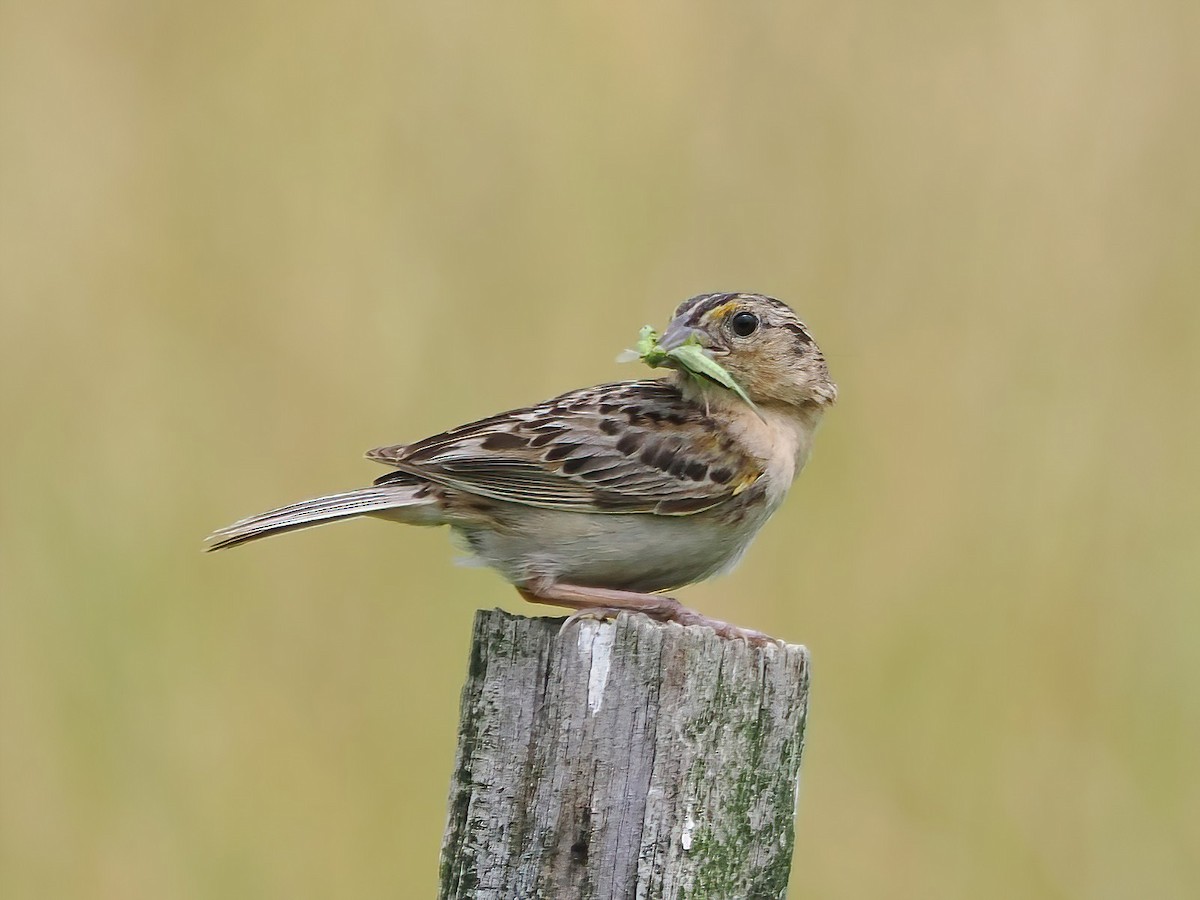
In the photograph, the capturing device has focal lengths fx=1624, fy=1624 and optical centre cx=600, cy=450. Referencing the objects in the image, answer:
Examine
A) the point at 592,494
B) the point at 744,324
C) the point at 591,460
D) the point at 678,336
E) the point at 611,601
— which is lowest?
the point at 611,601

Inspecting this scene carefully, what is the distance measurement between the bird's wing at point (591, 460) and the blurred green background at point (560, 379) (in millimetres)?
1608

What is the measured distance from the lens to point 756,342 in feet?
17.5

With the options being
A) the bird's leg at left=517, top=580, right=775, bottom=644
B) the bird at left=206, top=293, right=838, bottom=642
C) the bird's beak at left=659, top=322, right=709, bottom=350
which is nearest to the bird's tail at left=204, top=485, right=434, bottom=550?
the bird at left=206, top=293, right=838, bottom=642

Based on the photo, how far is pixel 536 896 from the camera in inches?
136

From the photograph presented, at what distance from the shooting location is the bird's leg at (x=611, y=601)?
4.39 metres

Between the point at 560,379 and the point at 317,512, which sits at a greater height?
the point at 560,379

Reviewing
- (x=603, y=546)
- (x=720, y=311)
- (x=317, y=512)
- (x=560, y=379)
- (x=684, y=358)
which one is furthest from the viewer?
(x=560, y=379)

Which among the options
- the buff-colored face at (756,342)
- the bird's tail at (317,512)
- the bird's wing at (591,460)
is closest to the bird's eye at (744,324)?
the buff-colored face at (756,342)

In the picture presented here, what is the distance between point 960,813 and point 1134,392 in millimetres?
1963

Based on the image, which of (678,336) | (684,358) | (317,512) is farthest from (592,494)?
(317,512)

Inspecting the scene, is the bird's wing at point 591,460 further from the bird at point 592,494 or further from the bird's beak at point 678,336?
the bird's beak at point 678,336

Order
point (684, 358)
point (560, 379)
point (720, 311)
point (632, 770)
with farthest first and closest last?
point (560, 379), point (720, 311), point (684, 358), point (632, 770)

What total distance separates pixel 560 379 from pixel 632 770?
143 inches

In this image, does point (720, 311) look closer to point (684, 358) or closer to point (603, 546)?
point (684, 358)
